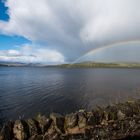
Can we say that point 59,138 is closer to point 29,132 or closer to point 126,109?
point 29,132

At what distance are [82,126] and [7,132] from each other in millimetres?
5068

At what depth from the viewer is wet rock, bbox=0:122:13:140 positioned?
31.6 feet

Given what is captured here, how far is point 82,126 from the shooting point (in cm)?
1176

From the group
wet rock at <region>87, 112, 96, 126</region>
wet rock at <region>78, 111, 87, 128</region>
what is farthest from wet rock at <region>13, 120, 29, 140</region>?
wet rock at <region>87, 112, 96, 126</region>

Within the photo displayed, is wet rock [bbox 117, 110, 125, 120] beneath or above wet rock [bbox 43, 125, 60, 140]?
above

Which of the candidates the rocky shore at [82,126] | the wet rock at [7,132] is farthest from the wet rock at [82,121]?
the wet rock at [7,132]

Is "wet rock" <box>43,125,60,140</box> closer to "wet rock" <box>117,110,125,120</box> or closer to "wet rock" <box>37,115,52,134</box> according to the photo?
"wet rock" <box>37,115,52,134</box>

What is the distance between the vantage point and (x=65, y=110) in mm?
27922

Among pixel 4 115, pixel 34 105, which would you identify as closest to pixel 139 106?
pixel 4 115

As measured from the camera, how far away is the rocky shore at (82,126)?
1036cm

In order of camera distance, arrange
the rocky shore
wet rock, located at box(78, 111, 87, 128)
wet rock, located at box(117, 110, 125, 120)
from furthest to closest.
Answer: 1. wet rock, located at box(117, 110, 125, 120)
2. wet rock, located at box(78, 111, 87, 128)
3. the rocky shore

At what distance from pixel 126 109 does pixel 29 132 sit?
7814mm

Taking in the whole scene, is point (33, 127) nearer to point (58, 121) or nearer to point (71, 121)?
point (58, 121)

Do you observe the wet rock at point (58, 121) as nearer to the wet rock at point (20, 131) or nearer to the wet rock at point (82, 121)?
the wet rock at point (82, 121)
